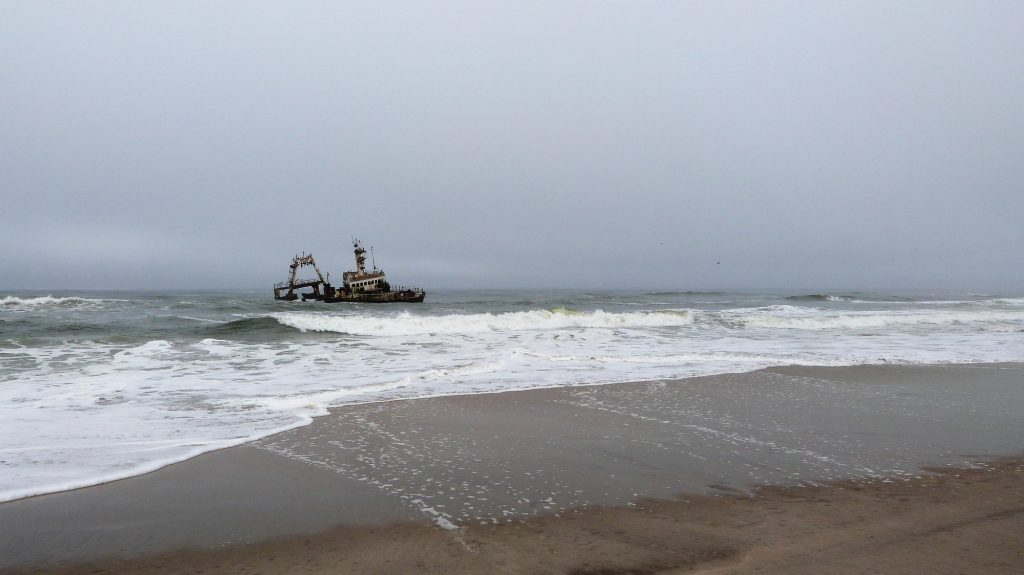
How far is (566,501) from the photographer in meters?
4.29

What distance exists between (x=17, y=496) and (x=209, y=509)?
1.74m

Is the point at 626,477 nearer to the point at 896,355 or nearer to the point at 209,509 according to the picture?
the point at 209,509

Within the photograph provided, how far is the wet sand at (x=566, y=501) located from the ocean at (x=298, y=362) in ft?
4.03

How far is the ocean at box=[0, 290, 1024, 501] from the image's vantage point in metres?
6.38

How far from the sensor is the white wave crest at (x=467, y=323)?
23.3 meters

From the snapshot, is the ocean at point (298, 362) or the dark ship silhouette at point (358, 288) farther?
the dark ship silhouette at point (358, 288)

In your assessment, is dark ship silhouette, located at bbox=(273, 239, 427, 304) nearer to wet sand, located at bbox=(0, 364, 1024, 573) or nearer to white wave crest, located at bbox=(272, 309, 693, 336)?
white wave crest, located at bbox=(272, 309, 693, 336)

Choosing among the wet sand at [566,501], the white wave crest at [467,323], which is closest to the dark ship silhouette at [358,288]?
the white wave crest at [467,323]

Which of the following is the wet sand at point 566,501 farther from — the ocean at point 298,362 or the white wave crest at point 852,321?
the white wave crest at point 852,321

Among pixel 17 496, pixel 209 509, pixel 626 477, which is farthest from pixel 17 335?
pixel 626 477

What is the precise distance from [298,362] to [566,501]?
10680 mm

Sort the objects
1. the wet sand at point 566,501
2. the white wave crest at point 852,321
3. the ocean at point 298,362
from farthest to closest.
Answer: the white wave crest at point 852,321 → the ocean at point 298,362 → the wet sand at point 566,501

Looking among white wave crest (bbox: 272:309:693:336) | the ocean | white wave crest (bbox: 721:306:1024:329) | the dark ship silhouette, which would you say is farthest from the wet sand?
the dark ship silhouette

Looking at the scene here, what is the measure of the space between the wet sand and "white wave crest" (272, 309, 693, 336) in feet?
52.6
